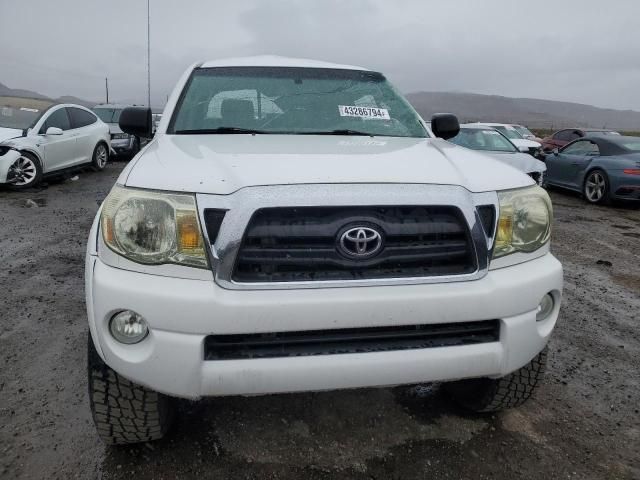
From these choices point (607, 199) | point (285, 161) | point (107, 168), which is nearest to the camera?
point (285, 161)

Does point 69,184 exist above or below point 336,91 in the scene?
below

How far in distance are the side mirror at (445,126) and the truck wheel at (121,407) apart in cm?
256

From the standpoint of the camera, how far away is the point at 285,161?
2.05 m

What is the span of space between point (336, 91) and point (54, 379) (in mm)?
2403

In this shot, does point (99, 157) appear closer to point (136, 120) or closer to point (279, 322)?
point (136, 120)

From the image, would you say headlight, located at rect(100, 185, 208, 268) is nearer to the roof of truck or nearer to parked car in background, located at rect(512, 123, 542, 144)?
the roof of truck

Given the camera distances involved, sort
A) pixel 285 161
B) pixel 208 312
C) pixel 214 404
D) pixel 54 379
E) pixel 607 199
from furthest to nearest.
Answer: pixel 607 199 → pixel 54 379 → pixel 214 404 → pixel 285 161 → pixel 208 312

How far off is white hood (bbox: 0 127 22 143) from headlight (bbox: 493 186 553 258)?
9.36 m

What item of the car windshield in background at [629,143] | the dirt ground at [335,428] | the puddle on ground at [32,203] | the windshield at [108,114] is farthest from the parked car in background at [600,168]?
the windshield at [108,114]

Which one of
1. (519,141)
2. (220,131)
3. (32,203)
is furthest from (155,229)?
(519,141)

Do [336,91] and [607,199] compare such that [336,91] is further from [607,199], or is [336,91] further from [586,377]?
[607,199]

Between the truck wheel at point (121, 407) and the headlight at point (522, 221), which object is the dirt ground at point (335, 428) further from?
the headlight at point (522, 221)

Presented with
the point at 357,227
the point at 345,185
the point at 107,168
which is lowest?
the point at 107,168

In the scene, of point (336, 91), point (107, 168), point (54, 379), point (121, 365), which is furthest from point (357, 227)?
point (107, 168)
